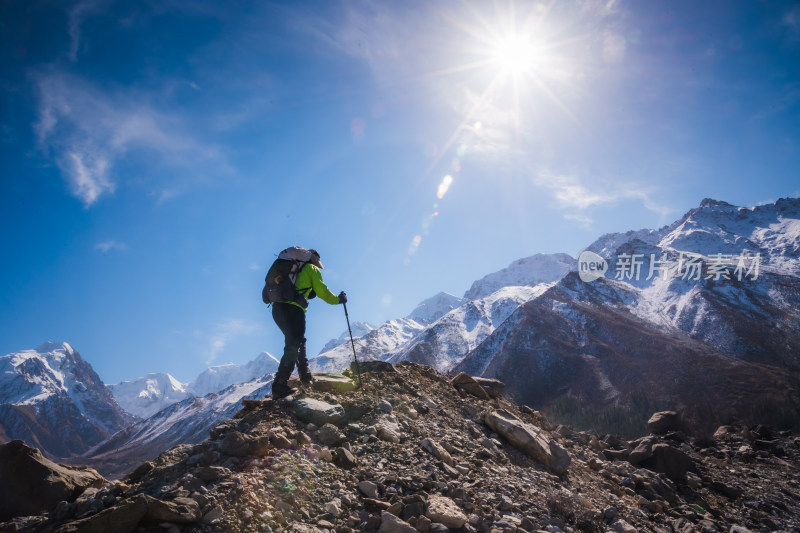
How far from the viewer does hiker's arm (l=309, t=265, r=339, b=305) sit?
10.8 metres

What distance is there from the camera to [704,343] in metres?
171

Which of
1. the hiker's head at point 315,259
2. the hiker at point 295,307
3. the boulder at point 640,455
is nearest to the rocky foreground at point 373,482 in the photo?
the hiker at point 295,307

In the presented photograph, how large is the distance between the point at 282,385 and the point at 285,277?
114 inches

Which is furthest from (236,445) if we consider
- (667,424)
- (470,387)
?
(667,424)

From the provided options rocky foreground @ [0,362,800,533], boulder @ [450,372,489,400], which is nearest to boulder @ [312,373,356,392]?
rocky foreground @ [0,362,800,533]

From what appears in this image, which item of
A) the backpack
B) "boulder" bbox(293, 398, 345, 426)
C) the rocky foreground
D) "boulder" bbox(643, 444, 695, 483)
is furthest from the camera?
"boulder" bbox(643, 444, 695, 483)

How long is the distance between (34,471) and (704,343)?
715 feet

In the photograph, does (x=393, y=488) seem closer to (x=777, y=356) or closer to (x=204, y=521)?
(x=204, y=521)

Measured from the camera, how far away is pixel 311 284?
10820 mm

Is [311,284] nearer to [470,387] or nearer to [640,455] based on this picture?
[470,387]

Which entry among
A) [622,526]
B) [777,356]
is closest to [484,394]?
[622,526]

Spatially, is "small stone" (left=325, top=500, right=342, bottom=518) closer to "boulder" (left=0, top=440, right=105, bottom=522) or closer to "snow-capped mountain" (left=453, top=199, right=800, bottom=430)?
"boulder" (left=0, top=440, right=105, bottom=522)

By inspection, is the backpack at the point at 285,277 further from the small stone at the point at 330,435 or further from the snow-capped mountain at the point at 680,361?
the snow-capped mountain at the point at 680,361

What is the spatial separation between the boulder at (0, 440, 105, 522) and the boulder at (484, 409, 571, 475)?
10.1 meters
